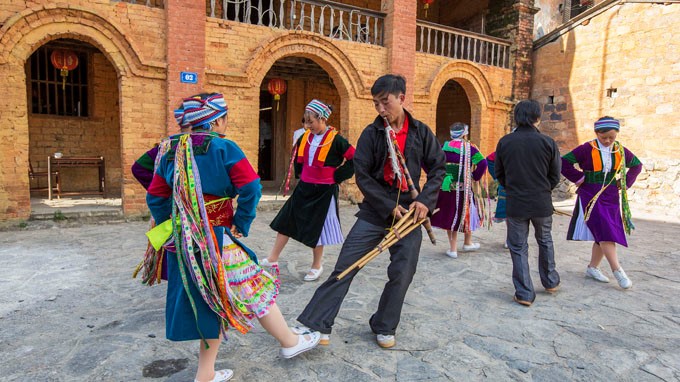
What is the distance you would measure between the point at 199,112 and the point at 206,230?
66 cm

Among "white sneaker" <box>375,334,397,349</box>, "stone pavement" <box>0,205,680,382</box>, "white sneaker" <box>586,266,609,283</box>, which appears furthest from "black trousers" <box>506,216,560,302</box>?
"white sneaker" <box>375,334,397,349</box>

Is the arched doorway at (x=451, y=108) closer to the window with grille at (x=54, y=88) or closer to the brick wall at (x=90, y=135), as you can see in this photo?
the brick wall at (x=90, y=135)

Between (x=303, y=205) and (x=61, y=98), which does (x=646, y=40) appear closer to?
(x=303, y=205)

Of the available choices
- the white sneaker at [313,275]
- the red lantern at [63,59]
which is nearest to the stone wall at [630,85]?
the white sneaker at [313,275]

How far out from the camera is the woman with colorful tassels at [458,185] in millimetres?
5957

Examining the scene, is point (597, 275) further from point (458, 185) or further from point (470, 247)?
point (458, 185)

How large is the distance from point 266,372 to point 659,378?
8.32ft

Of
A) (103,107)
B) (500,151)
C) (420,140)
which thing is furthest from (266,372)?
(103,107)

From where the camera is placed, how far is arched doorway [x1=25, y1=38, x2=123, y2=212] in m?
10.7

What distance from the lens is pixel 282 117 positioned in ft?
46.6

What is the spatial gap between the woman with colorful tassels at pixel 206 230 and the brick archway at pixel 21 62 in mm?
6616

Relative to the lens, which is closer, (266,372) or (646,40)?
(266,372)

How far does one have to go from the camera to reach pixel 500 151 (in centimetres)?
437

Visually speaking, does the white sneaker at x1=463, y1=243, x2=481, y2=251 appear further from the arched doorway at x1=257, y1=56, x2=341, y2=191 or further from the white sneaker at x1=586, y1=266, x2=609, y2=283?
the arched doorway at x1=257, y1=56, x2=341, y2=191
